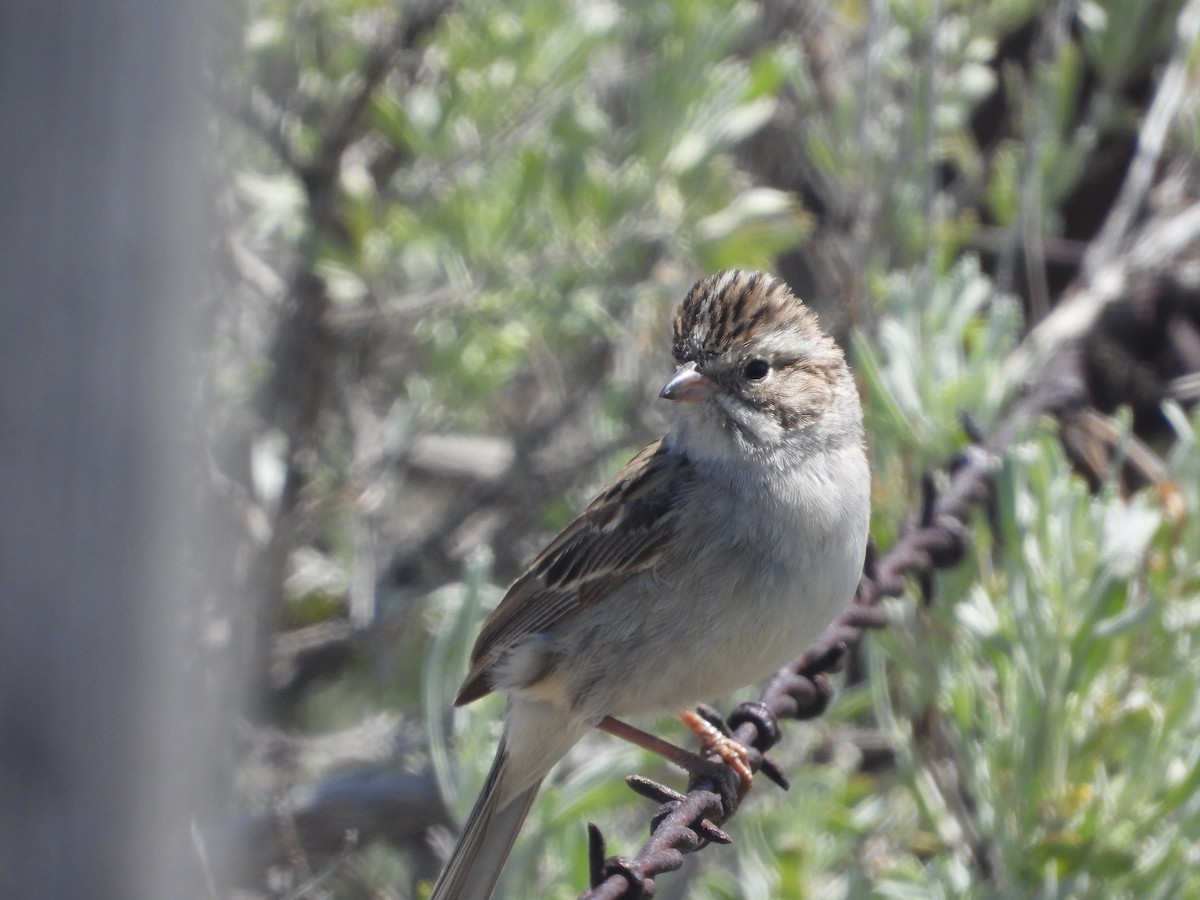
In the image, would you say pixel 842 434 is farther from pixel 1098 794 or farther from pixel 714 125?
pixel 714 125

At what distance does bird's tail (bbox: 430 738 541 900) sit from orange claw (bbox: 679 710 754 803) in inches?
16.2

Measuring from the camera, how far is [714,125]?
509 centimetres

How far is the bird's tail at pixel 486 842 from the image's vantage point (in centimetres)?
335

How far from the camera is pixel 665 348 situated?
593cm

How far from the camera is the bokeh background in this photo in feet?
11.7

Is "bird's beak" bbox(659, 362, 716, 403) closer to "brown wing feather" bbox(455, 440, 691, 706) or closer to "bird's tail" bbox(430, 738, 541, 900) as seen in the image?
"brown wing feather" bbox(455, 440, 691, 706)

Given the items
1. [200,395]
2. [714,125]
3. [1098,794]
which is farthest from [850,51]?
[200,395]

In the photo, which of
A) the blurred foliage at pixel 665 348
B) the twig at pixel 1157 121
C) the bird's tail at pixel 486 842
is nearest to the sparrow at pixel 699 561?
the bird's tail at pixel 486 842

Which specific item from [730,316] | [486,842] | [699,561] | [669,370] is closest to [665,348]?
[669,370]

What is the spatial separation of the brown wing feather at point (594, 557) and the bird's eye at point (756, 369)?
10.2 inches

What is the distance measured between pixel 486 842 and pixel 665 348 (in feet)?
9.42

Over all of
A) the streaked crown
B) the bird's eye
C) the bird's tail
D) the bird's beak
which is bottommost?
the bird's tail

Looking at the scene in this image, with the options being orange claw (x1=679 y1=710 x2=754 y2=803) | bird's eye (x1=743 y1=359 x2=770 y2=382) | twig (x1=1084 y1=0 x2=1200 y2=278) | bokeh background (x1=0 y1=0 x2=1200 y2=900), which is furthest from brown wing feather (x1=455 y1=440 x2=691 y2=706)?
twig (x1=1084 y1=0 x2=1200 y2=278)

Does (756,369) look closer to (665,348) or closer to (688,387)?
(688,387)
